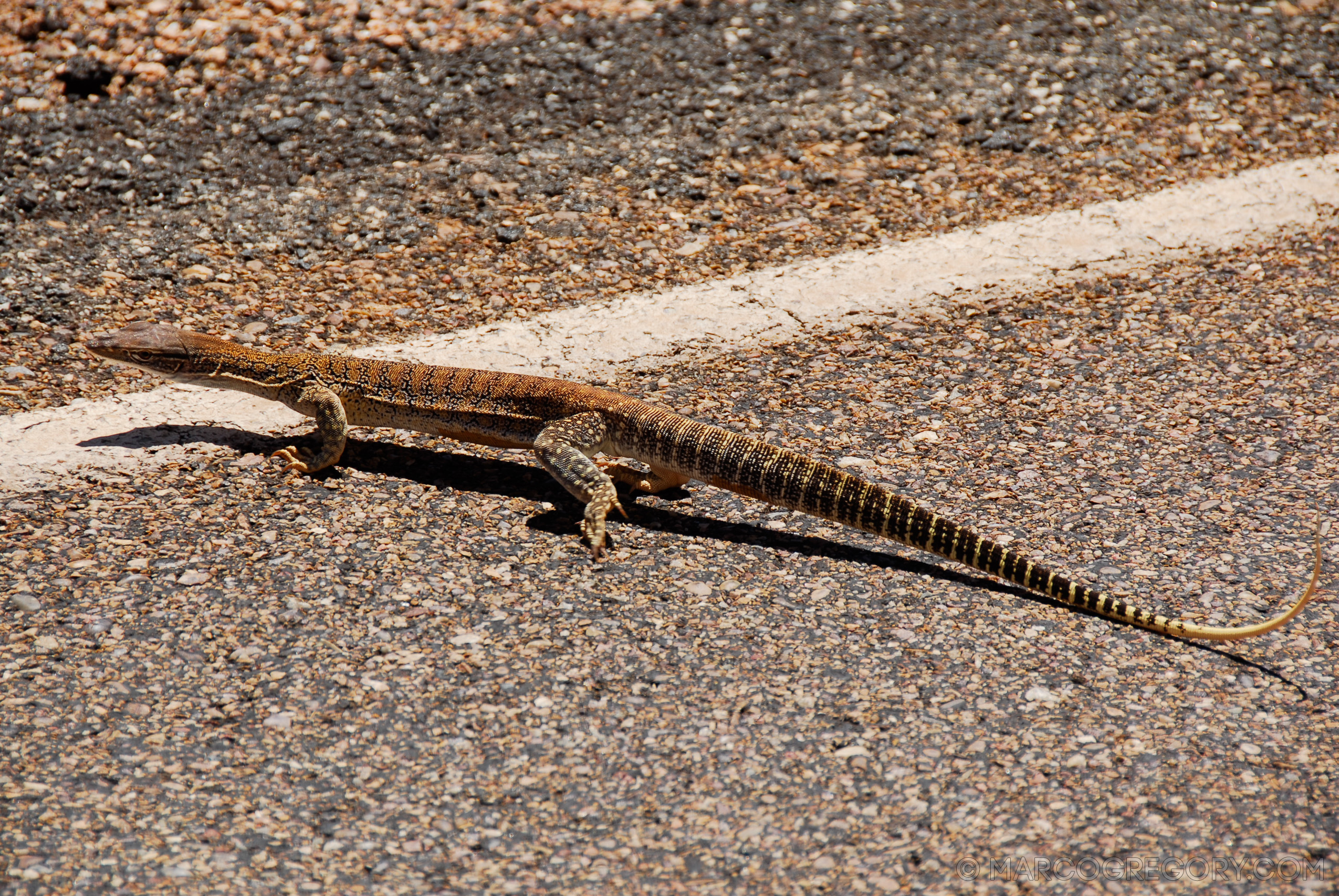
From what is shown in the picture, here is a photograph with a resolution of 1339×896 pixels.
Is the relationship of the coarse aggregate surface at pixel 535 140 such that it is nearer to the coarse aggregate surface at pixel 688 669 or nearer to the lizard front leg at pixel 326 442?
the lizard front leg at pixel 326 442

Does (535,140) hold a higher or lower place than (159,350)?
higher

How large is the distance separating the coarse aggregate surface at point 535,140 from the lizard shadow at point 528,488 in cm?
93

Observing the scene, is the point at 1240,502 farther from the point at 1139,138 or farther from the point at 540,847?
the point at 1139,138

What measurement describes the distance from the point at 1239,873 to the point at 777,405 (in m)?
3.70

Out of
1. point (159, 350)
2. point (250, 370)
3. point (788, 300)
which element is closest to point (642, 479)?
point (788, 300)

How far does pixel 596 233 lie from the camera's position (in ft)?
27.3

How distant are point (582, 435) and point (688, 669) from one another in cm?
169

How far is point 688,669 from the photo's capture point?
474 centimetres

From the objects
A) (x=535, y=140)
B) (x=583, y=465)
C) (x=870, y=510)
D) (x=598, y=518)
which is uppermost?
(x=535, y=140)

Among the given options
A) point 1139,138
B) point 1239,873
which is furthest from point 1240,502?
point 1139,138

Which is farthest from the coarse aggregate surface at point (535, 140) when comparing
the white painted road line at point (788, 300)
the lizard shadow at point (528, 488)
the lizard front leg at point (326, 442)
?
the lizard front leg at point (326, 442)

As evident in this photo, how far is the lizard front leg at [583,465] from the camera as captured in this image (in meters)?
5.59

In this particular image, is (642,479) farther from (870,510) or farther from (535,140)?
(535,140)

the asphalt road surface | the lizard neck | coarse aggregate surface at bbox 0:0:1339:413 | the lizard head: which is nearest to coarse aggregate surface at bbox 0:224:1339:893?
the asphalt road surface
